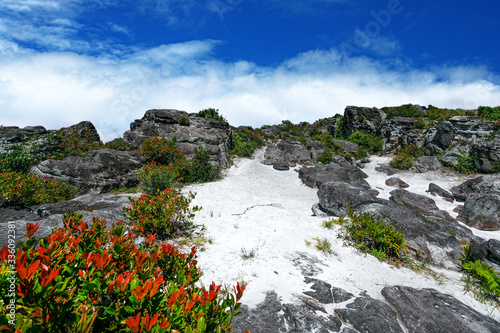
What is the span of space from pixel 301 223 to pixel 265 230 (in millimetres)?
1533

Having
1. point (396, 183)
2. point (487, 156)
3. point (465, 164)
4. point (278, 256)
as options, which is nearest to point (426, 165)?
point (465, 164)

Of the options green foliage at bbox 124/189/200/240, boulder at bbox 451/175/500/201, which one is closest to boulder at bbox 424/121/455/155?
boulder at bbox 451/175/500/201

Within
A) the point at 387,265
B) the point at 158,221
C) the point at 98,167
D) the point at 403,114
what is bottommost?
the point at 387,265

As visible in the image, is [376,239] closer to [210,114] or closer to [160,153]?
[160,153]

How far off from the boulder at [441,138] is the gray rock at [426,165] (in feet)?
7.58

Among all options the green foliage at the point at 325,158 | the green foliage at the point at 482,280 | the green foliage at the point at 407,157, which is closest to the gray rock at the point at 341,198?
the green foliage at the point at 482,280

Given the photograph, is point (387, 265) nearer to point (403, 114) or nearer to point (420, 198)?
point (420, 198)

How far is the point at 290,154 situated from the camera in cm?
2119

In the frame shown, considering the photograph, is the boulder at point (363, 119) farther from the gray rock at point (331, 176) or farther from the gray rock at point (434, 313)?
the gray rock at point (434, 313)

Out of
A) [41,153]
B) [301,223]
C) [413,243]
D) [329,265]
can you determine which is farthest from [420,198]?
[41,153]

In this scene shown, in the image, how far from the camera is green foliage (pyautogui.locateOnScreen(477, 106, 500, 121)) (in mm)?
17453

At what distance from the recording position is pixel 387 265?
17.3 ft

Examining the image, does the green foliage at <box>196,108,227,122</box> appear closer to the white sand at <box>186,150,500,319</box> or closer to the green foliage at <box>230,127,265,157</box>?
the green foliage at <box>230,127,265,157</box>

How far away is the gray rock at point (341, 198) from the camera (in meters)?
8.11
